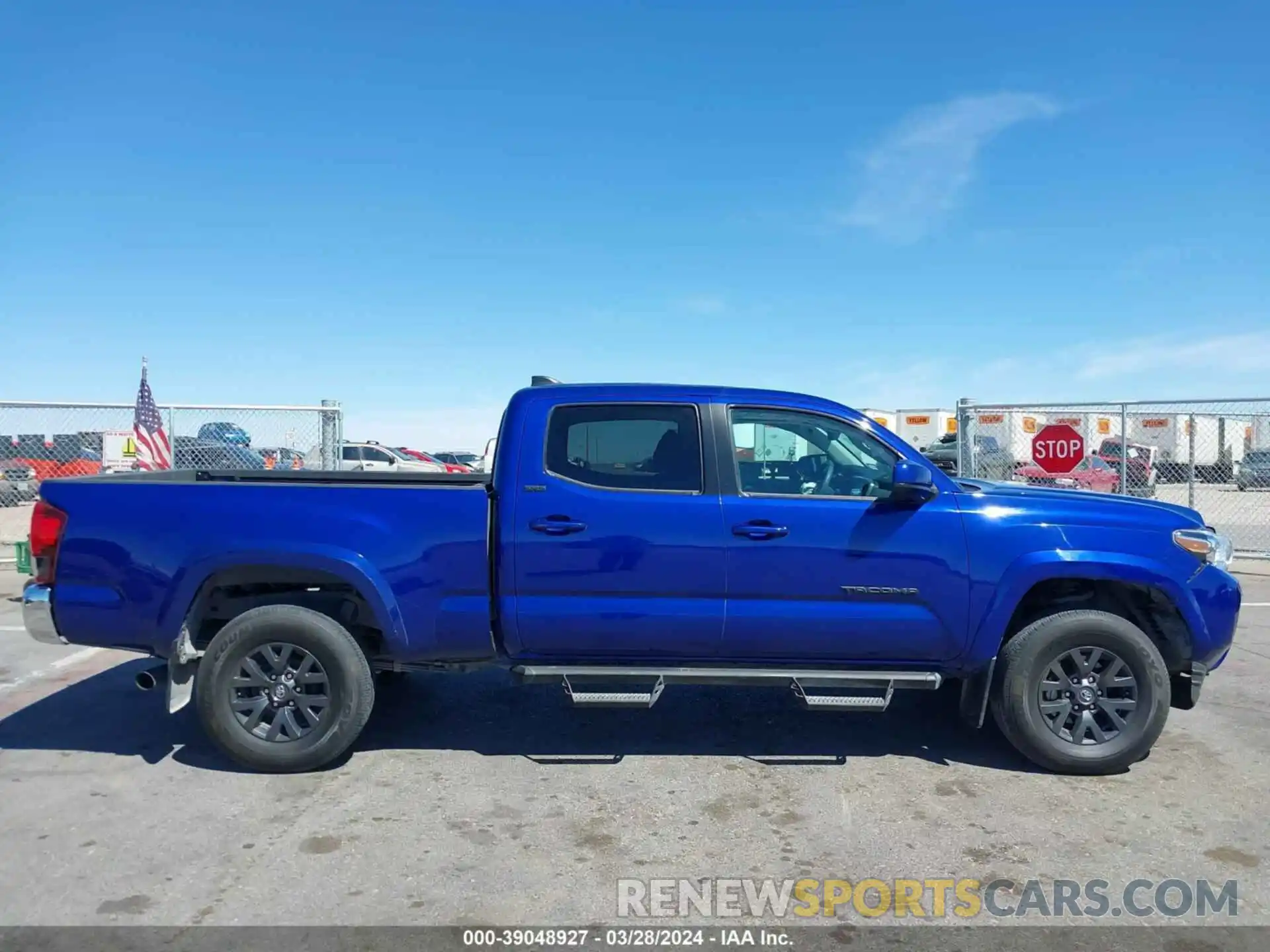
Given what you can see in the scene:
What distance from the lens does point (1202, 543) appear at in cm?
461

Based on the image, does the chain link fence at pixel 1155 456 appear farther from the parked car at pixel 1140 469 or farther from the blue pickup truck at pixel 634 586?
the blue pickup truck at pixel 634 586

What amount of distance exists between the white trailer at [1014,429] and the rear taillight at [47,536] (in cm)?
1200

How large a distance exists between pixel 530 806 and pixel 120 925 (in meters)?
1.68

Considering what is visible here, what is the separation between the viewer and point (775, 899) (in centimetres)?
341

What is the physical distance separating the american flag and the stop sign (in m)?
11.7

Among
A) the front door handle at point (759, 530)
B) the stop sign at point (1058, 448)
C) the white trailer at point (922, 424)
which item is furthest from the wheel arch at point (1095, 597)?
the white trailer at point (922, 424)

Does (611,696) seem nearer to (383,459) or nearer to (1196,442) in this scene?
(1196,442)

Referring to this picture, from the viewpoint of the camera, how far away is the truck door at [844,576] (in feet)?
14.8

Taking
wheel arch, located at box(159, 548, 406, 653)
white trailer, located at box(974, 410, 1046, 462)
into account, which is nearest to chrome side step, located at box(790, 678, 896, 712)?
wheel arch, located at box(159, 548, 406, 653)

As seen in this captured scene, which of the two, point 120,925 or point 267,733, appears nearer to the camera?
point 120,925

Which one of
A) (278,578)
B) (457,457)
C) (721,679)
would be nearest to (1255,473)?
(721,679)

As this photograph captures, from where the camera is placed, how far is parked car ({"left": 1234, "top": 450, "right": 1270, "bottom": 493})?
13938 mm

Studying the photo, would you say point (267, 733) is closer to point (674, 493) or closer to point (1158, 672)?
point (674, 493)

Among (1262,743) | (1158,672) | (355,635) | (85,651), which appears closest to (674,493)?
(355,635)
